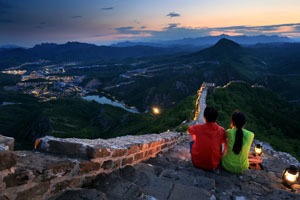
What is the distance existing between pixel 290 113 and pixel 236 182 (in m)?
38.7

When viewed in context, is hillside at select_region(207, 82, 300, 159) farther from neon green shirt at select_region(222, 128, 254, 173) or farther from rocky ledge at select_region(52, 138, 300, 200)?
rocky ledge at select_region(52, 138, 300, 200)

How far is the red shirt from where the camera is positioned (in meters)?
A: 6.13

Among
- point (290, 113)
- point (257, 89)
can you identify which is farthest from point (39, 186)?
point (257, 89)

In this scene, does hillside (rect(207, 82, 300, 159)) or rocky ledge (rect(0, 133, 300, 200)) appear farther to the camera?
hillside (rect(207, 82, 300, 159))

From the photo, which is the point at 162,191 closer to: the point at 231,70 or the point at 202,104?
the point at 202,104

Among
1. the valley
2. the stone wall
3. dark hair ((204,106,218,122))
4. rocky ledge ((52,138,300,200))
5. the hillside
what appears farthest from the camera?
the valley

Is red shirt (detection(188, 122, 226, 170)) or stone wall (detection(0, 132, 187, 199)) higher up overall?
stone wall (detection(0, 132, 187, 199))

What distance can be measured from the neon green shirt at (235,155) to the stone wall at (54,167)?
2.59 metres

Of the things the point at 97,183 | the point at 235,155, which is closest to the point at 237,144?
the point at 235,155

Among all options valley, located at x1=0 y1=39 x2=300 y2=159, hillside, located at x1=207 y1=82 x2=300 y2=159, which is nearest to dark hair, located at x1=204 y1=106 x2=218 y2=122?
hillside, located at x1=207 y1=82 x2=300 y2=159

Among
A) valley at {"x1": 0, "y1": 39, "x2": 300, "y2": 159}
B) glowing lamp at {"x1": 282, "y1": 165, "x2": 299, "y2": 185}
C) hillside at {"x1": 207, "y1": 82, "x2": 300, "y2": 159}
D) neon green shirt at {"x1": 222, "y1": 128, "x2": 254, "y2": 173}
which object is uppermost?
neon green shirt at {"x1": 222, "y1": 128, "x2": 254, "y2": 173}

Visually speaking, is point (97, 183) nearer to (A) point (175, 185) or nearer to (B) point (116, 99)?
(A) point (175, 185)

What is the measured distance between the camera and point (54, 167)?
10.9ft

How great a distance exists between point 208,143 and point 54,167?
12.6 feet
